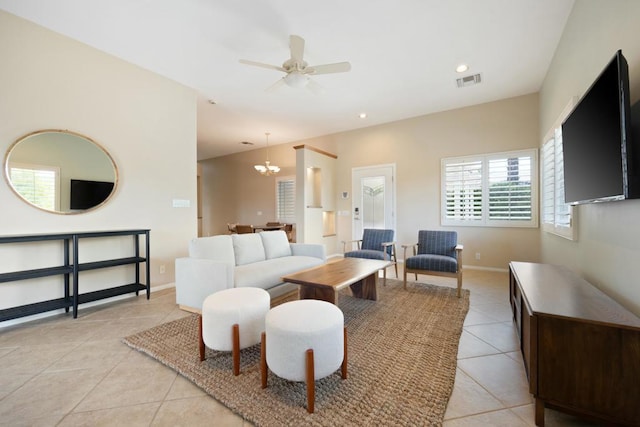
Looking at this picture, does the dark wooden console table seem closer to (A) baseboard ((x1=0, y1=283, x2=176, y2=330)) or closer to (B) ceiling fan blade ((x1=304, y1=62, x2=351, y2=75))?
(A) baseboard ((x1=0, y1=283, x2=176, y2=330))

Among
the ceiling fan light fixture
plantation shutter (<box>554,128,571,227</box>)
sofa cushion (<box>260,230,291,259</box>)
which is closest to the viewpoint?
plantation shutter (<box>554,128,571,227</box>)

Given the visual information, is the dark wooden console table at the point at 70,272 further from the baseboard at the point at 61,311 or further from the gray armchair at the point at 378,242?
the gray armchair at the point at 378,242

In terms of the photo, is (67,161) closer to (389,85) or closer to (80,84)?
(80,84)

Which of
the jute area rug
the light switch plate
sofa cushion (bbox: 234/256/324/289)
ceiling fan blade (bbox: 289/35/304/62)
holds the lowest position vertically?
the jute area rug

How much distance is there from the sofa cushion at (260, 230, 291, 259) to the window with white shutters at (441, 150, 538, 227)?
328cm

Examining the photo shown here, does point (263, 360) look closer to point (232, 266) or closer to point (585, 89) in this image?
point (232, 266)

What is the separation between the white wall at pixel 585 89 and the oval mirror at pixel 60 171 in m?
4.79

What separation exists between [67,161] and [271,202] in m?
5.15

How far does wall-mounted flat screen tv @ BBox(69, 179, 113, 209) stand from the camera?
298 centimetres

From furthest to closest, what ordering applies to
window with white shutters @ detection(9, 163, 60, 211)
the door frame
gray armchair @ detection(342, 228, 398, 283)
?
the door frame < gray armchair @ detection(342, 228, 398, 283) < window with white shutters @ detection(9, 163, 60, 211)

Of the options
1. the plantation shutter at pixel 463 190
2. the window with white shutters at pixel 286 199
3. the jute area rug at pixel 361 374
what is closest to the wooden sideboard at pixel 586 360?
the jute area rug at pixel 361 374

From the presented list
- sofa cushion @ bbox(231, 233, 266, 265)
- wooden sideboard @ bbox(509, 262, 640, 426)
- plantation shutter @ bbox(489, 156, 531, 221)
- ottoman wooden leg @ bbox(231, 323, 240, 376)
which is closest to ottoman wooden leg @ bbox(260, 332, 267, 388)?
ottoman wooden leg @ bbox(231, 323, 240, 376)

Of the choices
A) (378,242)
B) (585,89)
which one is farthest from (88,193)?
(585,89)

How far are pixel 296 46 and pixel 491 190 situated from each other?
166 inches
